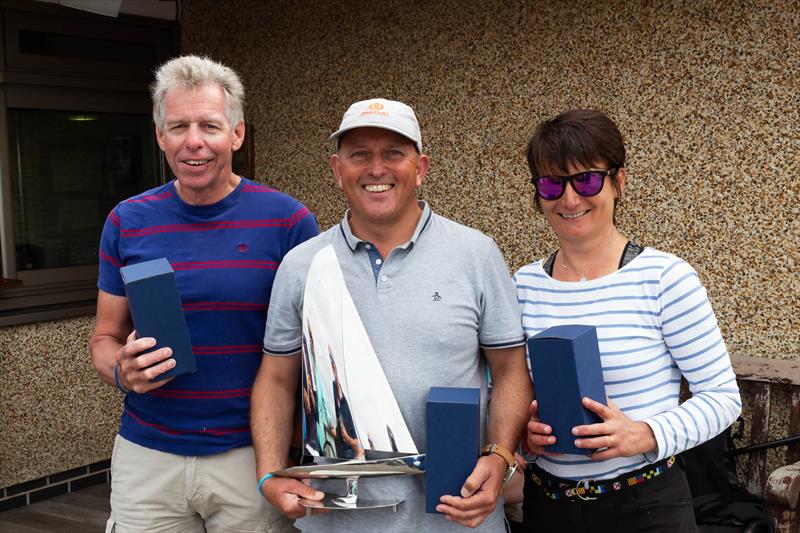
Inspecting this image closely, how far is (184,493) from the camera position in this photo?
2121 mm

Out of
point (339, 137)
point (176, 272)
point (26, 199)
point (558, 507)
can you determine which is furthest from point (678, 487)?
point (26, 199)

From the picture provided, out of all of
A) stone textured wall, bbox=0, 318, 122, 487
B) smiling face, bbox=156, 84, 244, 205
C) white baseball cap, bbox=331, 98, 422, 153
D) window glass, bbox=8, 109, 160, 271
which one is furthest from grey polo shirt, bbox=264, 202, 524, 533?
window glass, bbox=8, 109, 160, 271

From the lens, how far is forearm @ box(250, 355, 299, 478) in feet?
6.56

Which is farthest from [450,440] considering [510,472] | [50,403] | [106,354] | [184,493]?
[50,403]

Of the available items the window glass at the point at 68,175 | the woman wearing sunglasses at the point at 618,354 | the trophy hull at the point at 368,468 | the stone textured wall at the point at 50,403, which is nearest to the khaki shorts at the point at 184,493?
the trophy hull at the point at 368,468

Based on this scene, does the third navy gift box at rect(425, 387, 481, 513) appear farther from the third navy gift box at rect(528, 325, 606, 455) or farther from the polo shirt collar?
the polo shirt collar

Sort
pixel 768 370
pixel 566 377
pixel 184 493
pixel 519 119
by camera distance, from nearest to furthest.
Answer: pixel 566 377, pixel 184 493, pixel 768 370, pixel 519 119

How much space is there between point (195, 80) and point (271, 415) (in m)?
0.88

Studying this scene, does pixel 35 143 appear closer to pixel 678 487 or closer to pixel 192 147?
pixel 192 147

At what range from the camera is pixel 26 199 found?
4891 mm

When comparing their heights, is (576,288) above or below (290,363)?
above

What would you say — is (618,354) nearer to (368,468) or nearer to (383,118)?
(368,468)

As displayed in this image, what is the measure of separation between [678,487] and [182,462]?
4.07 feet

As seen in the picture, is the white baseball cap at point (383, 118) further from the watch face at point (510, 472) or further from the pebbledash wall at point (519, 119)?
the pebbledash wall at point (519, 119)
